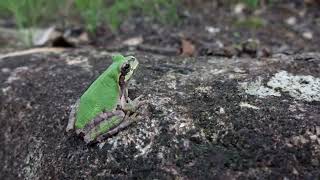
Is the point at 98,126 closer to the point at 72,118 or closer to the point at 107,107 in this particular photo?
the point at 107,107

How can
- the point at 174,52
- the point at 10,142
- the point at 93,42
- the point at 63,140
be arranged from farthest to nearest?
1. the point at 93,42
2. the point at 174,52
3. the point at 10,142
4. the point at 63,140

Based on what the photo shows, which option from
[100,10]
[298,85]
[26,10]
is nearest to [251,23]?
[100,10]

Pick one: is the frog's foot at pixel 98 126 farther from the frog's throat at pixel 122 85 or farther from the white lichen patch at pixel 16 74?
the white lichen patch at pixel 16 74

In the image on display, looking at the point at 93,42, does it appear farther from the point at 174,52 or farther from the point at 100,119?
the point at 100,119

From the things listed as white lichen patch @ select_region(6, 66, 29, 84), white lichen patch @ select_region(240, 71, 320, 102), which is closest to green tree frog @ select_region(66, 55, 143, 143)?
white lichen patch @ select_region(240, 71, 320, 102)

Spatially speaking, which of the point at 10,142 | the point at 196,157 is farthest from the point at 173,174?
the point at 10,142

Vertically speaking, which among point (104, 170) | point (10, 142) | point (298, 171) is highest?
point (298, 171)

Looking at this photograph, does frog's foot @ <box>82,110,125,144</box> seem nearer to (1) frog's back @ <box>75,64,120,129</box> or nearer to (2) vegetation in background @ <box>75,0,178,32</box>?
(1) frog's back @ <box>75,64,120,129</box>

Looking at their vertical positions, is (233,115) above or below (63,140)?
above
